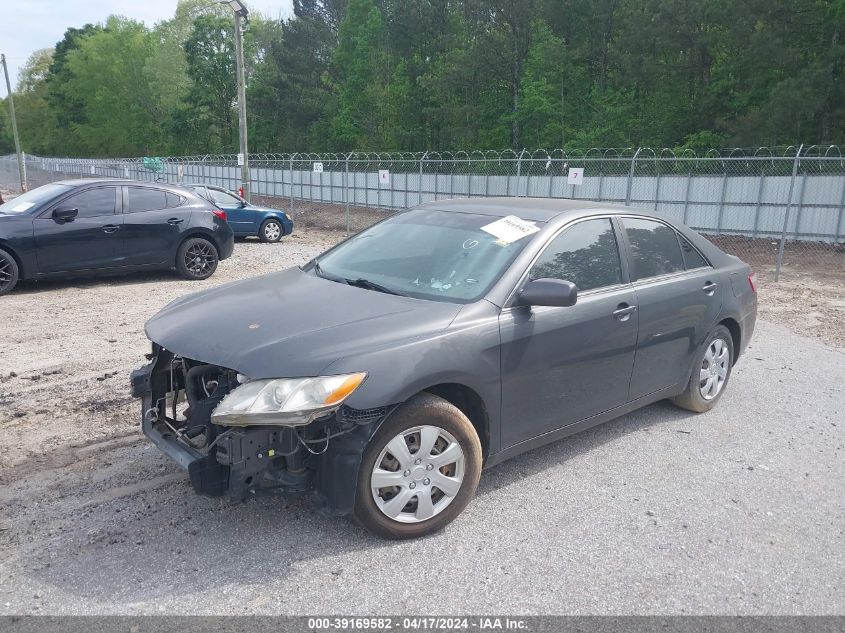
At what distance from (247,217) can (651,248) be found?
513 inches

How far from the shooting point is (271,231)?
17203mm

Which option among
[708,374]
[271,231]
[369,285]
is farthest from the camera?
[271,231]

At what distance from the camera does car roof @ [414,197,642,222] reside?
4.54m

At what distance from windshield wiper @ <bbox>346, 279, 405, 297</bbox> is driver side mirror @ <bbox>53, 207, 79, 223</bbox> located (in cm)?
674

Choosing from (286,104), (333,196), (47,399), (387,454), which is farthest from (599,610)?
(286,104)

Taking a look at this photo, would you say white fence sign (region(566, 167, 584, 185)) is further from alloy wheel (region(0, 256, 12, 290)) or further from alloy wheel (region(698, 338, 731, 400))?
alloy wheel (region(0, 256, 12, 290))

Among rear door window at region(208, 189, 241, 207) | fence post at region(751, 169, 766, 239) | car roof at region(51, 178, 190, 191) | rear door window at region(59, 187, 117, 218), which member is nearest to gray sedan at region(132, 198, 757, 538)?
rear door window at region(59, 187, 117, 218)

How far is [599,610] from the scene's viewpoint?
3.06 metres

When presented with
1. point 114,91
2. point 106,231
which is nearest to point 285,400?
point 106,231

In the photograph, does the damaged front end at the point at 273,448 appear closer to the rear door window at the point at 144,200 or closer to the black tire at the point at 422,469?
the black tire at the point at 422,469

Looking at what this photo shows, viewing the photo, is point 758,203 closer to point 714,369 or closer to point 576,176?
point 576,176

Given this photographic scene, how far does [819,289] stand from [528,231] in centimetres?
1076

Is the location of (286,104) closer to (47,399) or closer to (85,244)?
(85,244)

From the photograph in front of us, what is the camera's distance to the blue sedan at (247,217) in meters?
16.3
